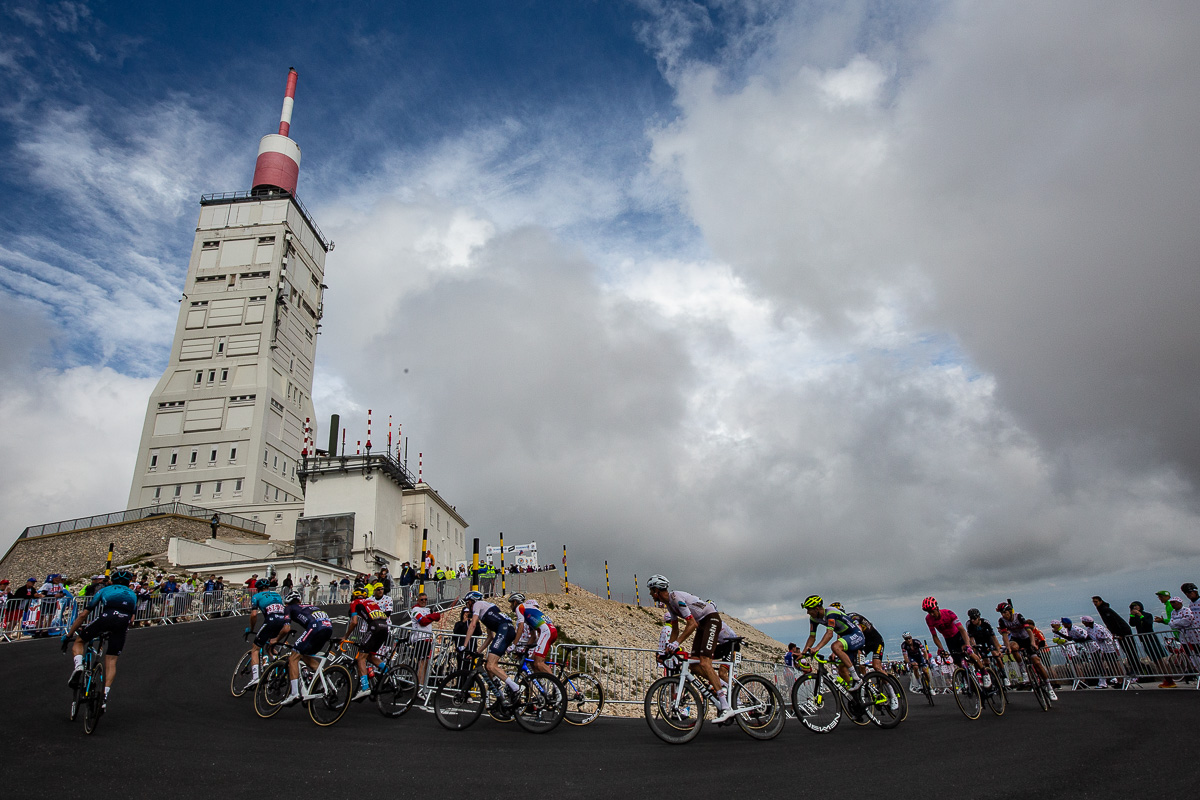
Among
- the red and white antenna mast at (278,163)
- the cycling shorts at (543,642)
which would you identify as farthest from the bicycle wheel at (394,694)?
the red and white antenna mast at (278,163)

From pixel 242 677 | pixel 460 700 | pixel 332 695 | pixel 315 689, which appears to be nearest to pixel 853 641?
pixel 460 700

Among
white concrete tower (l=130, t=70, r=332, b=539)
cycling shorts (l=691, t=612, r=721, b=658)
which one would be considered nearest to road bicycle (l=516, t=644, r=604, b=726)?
cycling shorts (l=691, t=612, r=721, b=658)

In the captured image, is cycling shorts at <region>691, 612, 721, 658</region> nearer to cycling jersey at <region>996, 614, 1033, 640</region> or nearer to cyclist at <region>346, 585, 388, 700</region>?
cyclist at <region>346, 585, 388, 700</region>

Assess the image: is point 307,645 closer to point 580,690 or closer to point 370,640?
point 370,640

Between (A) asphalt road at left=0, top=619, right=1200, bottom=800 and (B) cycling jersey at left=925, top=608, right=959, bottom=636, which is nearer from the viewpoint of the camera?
(A) asphalt road at left=0, top=619, right=1200, bottom=800

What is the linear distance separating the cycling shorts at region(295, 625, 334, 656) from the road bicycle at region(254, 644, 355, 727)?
145 millimetres

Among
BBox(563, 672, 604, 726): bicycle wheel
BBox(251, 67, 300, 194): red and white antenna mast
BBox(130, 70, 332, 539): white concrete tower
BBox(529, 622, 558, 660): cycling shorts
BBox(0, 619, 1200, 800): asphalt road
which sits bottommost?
BBox(0, 619, 1200, 800): asphalt road

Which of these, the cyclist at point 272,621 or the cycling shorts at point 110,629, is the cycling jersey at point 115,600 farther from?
the cyclist at point 272,621

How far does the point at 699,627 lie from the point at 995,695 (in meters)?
5.30

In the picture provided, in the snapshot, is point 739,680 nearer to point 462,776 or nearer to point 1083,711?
point 462,776

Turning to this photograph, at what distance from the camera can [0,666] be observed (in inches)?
505

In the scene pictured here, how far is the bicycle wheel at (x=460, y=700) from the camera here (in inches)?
349

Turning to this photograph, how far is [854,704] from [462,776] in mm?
5524

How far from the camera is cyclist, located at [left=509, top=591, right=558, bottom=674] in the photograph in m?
9.17
